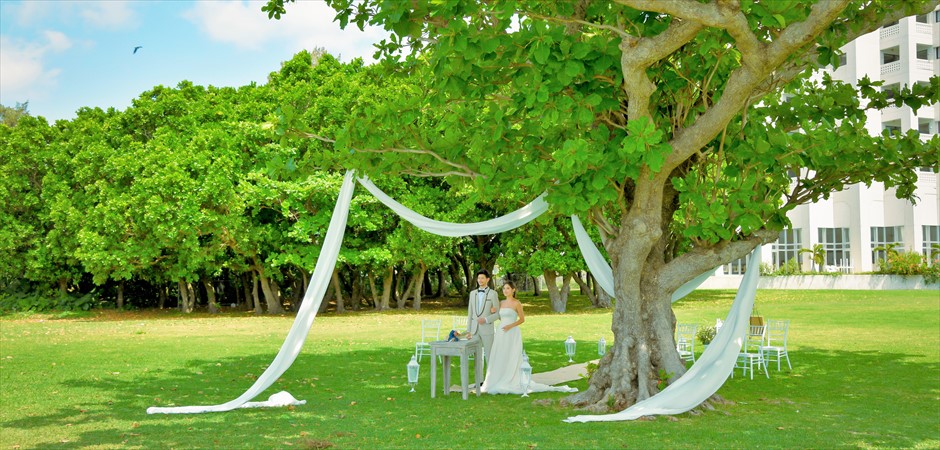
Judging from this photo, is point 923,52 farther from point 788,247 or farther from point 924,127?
point 788,247

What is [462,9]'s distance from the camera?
305 inches

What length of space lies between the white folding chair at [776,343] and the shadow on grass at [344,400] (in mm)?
376

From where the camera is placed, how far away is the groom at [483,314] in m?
12.2

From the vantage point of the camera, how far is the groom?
12.2 m

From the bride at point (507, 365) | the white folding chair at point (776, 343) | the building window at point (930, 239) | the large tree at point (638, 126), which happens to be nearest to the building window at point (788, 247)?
the building window at point (930, 239)

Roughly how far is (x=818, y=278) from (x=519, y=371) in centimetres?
3713

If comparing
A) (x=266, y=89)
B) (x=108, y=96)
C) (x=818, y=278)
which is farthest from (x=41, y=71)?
(x=818, y=278)

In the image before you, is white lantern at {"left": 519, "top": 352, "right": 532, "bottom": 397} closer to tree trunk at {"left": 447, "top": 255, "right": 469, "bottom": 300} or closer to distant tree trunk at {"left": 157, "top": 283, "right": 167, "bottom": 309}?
tree trunk at {"left": 447, "top": 255, "right": 469, "bottom": 300}

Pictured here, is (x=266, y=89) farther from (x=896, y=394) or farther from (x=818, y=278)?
(x=818, y=278)

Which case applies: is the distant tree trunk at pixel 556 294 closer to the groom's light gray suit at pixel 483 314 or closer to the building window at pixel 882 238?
the groom's light gray suit at pixel 483 314

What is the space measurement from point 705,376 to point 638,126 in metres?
3.47

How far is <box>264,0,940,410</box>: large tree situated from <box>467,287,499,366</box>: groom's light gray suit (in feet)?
6.65

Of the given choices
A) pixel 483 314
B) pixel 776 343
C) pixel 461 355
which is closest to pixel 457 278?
pixel 776 343

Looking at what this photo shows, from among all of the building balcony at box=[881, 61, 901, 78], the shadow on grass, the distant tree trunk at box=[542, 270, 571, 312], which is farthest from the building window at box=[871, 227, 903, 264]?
the shadow on grass
